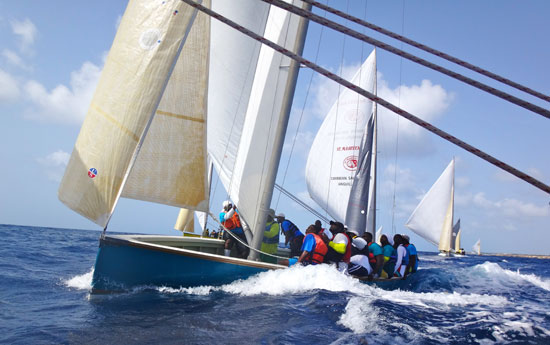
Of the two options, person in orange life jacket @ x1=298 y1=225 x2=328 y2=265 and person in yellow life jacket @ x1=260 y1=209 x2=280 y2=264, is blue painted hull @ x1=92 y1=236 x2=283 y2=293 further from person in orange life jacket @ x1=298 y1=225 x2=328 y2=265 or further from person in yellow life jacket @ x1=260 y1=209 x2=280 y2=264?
person in yellow life jacket @ x1=260 y1=209 x2=280 y2=264

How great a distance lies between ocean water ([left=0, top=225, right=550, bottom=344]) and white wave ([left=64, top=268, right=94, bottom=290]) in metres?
0.02

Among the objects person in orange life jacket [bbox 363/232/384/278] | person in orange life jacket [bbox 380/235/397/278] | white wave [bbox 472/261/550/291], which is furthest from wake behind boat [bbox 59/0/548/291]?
white wave [bbox 472/261/550/291]

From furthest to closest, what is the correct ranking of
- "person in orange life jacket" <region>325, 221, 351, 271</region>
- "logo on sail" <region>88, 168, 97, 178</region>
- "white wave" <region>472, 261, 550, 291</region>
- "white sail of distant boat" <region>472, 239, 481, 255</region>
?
"white sail of distant boat" <region>472, 239, 481, 255</region> < "white wave" <region>472, 261, 550, 291</region> < "person in orange life jacket" <region>325, 221, 351, 271</region> < "logo on sail" <region>88, 168, 97, 178</region>

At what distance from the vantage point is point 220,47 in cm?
1091

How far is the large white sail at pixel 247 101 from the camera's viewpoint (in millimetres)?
9352

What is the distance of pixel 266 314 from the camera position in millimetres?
5586

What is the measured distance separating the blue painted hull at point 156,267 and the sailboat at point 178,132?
17mm

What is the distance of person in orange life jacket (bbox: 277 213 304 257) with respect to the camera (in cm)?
1026

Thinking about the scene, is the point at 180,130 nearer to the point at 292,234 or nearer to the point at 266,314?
the point at 266,314

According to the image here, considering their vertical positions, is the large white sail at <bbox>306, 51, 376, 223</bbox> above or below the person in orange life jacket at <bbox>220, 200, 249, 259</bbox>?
above

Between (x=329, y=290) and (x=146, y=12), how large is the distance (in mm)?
6334

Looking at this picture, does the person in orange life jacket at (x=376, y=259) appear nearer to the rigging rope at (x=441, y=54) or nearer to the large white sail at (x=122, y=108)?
the large white sail at (x=122, y=108)

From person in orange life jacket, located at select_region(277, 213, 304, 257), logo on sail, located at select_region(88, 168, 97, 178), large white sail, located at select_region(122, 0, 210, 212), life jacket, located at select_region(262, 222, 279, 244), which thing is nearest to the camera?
logo on sail, located at select_region(88, 168, 97, 178)

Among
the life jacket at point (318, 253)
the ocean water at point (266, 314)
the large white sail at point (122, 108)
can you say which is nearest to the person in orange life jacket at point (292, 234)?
the life jacket at point (318, 253)
